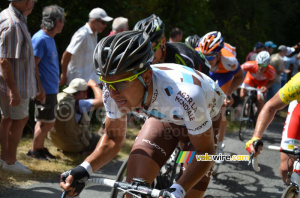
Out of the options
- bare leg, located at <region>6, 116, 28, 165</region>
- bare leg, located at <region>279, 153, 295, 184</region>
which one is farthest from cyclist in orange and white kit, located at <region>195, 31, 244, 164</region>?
bare leg, located at <region>6, 116, 28, 165</region>

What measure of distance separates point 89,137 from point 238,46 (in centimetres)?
1009

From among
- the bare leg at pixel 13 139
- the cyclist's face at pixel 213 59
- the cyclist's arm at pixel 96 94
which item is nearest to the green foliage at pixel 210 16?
the cyclist's arm at pixel 96 94

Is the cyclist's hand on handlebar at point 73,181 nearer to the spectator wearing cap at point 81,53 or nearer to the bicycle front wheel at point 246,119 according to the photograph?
the spectator wearing cap at point 81,53

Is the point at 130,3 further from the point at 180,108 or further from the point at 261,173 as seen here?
the point at 180,108

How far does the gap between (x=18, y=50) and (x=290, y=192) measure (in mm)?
3477

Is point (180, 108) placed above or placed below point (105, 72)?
below

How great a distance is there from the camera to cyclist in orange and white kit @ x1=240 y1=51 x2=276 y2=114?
9594 mm

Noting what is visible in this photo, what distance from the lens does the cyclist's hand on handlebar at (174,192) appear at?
8.28ft

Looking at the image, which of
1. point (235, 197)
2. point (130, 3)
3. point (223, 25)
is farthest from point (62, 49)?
point (223, 25)

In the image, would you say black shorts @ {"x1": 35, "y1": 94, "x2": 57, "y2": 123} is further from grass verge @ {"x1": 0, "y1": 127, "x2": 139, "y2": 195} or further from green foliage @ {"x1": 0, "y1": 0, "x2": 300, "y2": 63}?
green foliage @ {"x1": 0, "y1": 0, "x2": 300, "y2": 63}

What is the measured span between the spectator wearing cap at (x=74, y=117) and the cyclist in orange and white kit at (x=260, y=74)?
453cm

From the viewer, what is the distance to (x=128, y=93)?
2.78m

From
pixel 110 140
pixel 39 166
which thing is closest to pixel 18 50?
pixel 39 166

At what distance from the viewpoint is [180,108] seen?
2.94 metres
